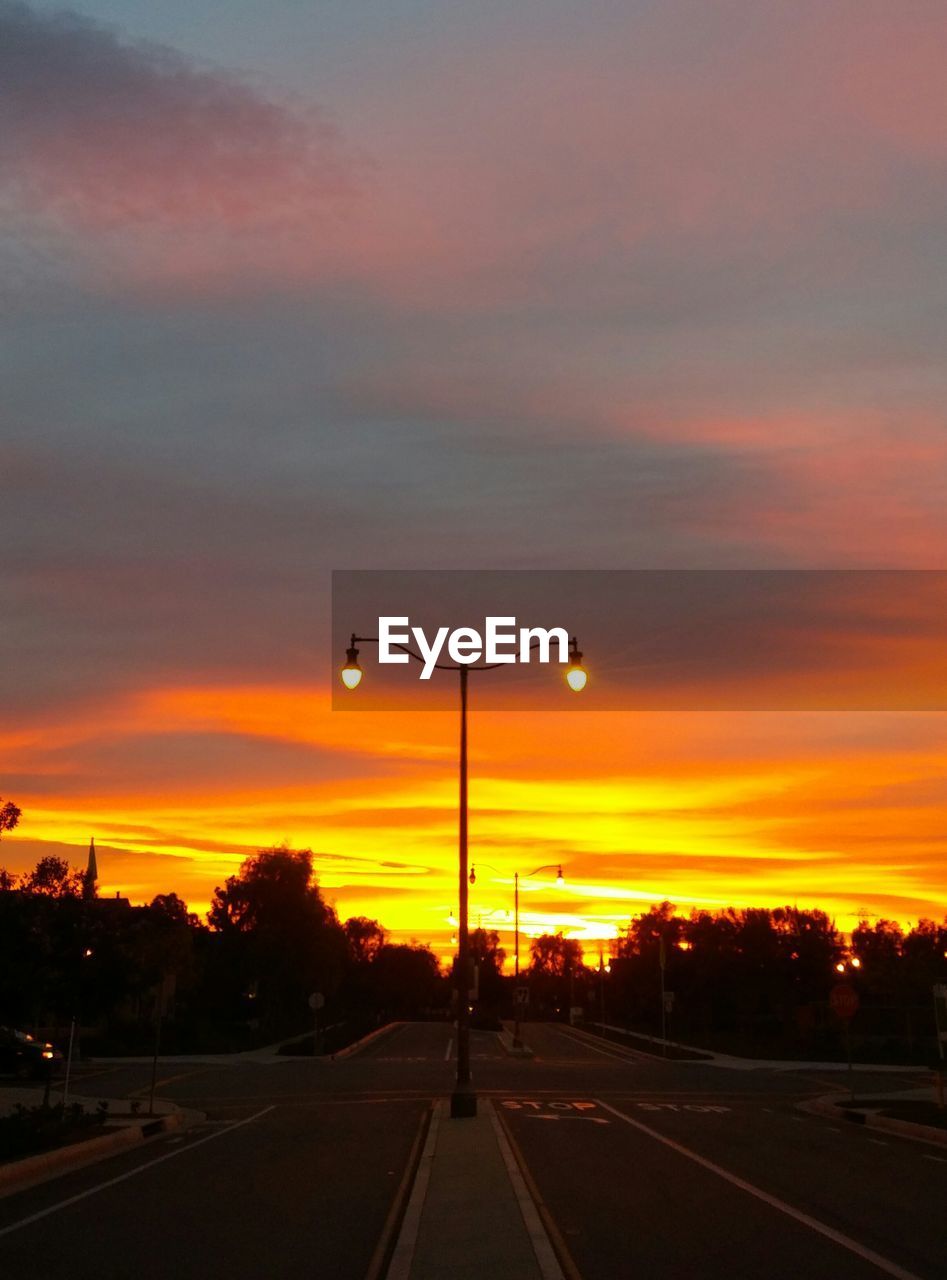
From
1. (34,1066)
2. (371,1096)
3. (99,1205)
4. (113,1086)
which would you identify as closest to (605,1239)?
(99,1205)

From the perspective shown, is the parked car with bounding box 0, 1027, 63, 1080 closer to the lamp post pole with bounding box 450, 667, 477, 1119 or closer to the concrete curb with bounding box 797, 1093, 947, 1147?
the lamp post pole with bounding box 450, 667, 477, 1119

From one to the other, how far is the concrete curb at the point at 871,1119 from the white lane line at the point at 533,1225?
9.95 metres

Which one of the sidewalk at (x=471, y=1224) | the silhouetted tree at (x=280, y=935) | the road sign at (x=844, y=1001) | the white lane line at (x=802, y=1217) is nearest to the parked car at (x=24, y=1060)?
the road sign at (x=844, y=1001)

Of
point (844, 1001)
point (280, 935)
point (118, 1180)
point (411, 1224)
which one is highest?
point (280, 935)

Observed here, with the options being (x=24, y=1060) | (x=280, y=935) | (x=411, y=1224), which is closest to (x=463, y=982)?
(x=411, y=1224)

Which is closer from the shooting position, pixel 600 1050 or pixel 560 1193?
pixel 560 1193

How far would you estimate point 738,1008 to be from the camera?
118m

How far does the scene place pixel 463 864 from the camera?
27859mm

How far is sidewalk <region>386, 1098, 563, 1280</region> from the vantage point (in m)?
10.9

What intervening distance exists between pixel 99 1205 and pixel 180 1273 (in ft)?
15.7

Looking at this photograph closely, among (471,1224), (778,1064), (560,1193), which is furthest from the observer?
(778,1064)

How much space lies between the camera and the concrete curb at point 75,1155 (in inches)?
704

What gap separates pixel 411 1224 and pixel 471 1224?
60cm

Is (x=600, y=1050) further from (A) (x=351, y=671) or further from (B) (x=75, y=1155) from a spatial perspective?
(B) (x=75, y=1155)
